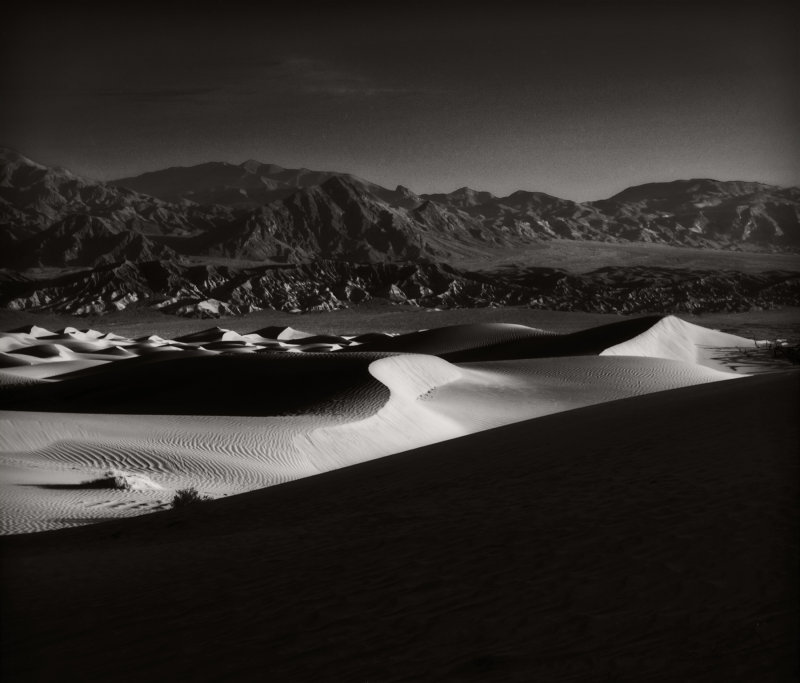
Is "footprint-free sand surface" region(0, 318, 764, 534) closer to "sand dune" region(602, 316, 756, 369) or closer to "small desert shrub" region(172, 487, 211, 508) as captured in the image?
"sand dune" region(602, 316, 756, 369)

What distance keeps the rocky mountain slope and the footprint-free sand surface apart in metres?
90.8

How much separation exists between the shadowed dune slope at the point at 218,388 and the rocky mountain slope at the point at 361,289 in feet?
324

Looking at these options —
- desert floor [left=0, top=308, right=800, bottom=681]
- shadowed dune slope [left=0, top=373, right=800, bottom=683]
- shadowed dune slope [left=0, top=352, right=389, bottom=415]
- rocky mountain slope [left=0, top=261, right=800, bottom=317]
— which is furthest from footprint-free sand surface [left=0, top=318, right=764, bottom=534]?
rocky mountain slope [left=0, top=261, right=800, bottom=317]

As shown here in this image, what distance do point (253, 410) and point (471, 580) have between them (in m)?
22.6

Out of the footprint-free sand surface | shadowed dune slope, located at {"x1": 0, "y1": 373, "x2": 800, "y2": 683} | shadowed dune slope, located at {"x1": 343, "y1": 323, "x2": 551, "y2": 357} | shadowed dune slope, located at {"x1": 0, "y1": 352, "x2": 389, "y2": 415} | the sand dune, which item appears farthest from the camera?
shadowed dune slope, located at {"x1": 343, "y1": 323, "x2": 551, "y2": 357}

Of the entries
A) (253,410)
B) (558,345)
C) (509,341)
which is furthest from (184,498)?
→ (509,341)

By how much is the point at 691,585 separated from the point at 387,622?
2.10 m

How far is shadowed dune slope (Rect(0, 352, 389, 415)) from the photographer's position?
2839 centimetres

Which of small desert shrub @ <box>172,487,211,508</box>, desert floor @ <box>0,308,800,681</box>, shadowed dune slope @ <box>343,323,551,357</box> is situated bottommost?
shadowed dune slope @ <box>343,323,551,357</box>

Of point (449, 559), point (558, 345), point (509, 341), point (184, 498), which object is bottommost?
point (509, 341)

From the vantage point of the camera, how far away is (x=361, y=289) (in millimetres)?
147500

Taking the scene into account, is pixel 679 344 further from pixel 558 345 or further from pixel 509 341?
pixel 509 341

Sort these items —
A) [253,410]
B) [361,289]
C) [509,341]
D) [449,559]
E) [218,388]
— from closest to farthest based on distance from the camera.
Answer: [449,559] < [253,410] < [218,388] < [509,341] < [361,289]

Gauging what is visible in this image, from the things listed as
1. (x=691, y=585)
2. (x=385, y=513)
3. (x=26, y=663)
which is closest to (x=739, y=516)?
(x=691, y=585)
